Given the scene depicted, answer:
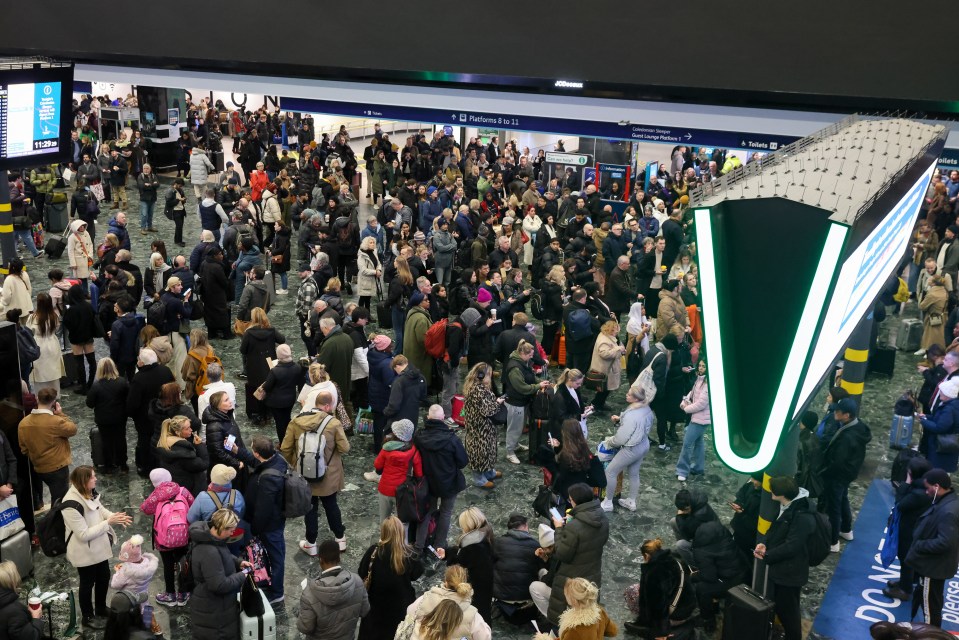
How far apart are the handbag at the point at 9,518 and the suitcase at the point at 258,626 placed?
226cm

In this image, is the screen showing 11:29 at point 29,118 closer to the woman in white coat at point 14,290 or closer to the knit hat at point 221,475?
A: the woman in white coat at point 14,290

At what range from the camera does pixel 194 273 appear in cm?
1414

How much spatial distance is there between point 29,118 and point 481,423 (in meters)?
7.83

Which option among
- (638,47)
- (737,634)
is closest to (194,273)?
(638,47)

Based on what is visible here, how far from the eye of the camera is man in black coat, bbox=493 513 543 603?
25.3 feet

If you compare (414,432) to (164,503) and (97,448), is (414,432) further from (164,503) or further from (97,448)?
(97,448)

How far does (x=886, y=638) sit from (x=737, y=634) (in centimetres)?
109

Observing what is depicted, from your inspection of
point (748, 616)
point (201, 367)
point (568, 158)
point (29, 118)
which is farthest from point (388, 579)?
point (568, 158)

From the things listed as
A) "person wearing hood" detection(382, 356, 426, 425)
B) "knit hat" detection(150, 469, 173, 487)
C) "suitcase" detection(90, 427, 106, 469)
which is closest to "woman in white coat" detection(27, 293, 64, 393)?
"suitcase" detection(90, 427, 106, 469)

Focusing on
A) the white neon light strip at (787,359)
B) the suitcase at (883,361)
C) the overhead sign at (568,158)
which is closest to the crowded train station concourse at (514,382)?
the white neon light strip at (787,359)

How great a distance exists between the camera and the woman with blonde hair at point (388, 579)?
22.8 ft

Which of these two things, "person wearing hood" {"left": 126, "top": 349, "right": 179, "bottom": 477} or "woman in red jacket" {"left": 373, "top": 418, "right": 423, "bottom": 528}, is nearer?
"woman in red jacket" {"left": 373, "top": 418, "right": 423, "bottom": 528}

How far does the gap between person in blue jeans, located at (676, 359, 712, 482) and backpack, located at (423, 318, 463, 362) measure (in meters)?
2.89

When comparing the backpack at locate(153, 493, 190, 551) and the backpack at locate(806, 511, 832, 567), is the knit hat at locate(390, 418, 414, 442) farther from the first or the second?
the backpack at locate(806, 511, 832, 567)
